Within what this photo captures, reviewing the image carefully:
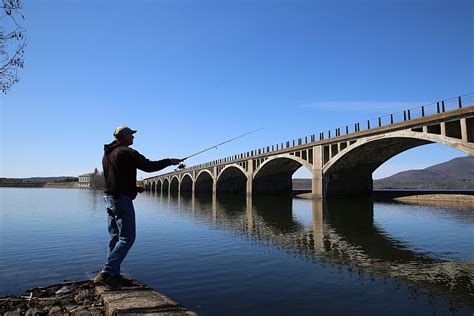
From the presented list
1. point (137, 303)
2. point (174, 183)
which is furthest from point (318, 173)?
point (174, 183)

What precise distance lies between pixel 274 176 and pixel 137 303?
6356 centimetres

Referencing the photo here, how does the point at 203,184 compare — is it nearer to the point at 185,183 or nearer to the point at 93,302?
the point at 185,183

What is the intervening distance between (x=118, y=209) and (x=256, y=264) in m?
6.01

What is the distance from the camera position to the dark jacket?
581cm

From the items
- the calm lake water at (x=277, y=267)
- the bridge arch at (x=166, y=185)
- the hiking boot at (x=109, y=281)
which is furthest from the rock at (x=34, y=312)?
the bridge arch at (x=166, y=185)

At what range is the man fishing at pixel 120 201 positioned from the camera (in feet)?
19.0

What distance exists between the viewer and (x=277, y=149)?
57.2 m

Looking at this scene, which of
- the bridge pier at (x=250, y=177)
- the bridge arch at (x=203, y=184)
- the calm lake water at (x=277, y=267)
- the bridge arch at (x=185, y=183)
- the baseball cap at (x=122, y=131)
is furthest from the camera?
the bridge arch at (x=185, y=183)

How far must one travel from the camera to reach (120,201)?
5773 mm

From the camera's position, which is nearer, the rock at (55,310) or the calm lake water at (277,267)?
the rock at (55,310)

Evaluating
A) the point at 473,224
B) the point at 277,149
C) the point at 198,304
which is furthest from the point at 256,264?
the point at 277,149

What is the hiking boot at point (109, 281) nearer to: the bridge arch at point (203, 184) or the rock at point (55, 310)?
the rock at point (55, 310)

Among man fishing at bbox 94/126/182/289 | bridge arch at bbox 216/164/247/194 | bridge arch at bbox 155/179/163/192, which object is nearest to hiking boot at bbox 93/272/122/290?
man fishing at bbox 94/126/182/289

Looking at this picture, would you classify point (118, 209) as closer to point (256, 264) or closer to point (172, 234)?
point (256, 264)
